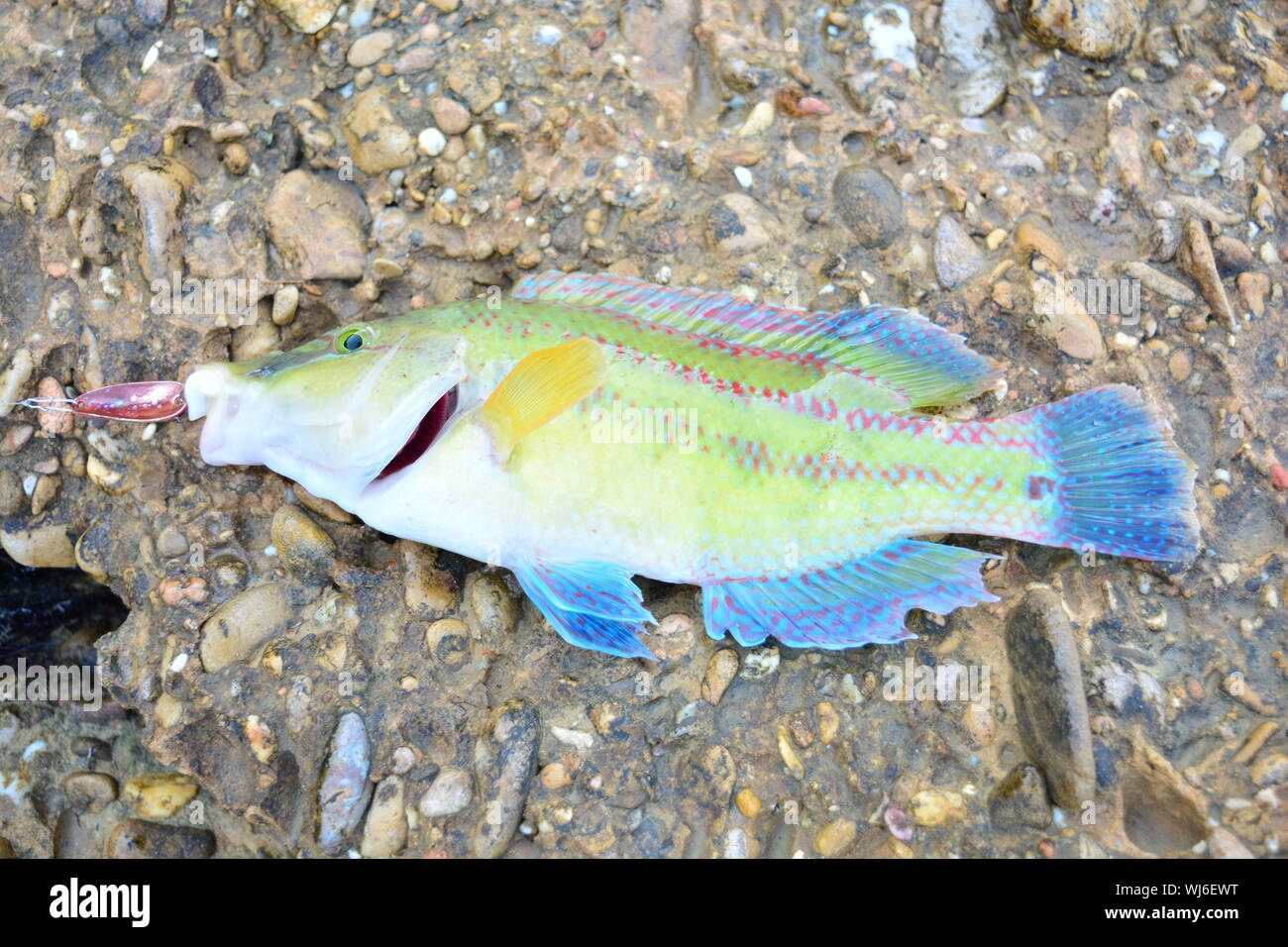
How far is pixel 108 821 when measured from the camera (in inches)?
153

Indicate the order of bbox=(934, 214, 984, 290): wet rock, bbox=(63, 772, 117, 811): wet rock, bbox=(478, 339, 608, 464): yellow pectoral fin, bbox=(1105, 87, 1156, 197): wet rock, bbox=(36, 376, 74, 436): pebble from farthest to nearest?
bbox=(1105, 87, 1156, 197): wet rock
bbox=(934, 214, 984, 290): wet rock
bbox=(36, 376, 74, 436): pebble
bbox=(63, 772, 117, 811): wet rock
bbox=(478, 339, 608, 464): yellow pectoral fin

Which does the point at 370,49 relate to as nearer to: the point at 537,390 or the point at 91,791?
the point at 537,390

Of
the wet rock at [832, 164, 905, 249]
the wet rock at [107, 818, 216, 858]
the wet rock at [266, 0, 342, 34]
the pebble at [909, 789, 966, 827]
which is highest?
the wet rock at [266, 0, 342, 34]

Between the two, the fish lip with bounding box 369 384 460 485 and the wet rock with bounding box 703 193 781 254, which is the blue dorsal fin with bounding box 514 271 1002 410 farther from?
the fish lip with bounding box 369 384 460 485

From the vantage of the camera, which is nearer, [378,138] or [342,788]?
[342,788]

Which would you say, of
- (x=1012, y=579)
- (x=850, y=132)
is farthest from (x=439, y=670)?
(x=850, y=132)

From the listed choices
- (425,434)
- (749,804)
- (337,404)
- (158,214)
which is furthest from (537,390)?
(158,214)

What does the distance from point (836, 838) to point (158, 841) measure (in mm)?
2742

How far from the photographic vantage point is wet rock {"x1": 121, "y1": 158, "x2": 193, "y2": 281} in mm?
4004

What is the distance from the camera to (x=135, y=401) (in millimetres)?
3842

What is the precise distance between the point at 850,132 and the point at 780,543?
6.83ft

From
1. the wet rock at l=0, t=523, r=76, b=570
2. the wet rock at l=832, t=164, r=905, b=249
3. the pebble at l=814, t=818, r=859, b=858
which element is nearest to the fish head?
the wet rock at l=0, t=523, r=76, b=570

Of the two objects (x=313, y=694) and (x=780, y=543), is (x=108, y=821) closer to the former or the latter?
(x=313, y=694)

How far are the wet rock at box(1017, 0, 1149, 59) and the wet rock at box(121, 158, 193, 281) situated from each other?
409 cm
